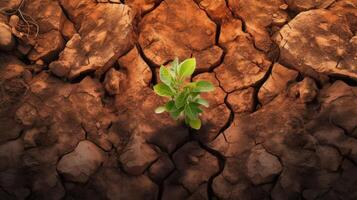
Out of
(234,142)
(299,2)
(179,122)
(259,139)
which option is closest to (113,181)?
(179,122)

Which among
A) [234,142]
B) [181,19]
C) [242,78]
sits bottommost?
[234,142]

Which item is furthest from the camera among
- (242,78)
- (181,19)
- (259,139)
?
(181,19)

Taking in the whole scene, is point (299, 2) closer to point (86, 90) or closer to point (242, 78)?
point (242, 78)

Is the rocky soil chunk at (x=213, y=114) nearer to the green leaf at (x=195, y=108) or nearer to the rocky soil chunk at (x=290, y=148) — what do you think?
the rocky soil chunk at (x=290, y=148)

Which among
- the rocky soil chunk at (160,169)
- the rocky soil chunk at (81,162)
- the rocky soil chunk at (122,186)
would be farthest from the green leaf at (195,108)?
the rocky soil chunk at (81,162)

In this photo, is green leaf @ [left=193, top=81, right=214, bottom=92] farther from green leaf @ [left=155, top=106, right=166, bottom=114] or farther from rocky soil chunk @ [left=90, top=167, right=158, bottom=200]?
rocky soil chunk @ [left=90, top=167, right=158, bottom=200]

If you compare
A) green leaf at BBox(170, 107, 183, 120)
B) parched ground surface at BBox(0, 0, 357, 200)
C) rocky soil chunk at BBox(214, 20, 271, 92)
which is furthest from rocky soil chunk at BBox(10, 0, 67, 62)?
rocky soil chunk at BBox(214, 20, 271, 92)

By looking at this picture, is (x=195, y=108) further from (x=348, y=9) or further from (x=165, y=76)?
(x=348, y=9)

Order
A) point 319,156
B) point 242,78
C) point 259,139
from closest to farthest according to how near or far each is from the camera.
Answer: point 319,156 → point 259,139 → point 242,78
